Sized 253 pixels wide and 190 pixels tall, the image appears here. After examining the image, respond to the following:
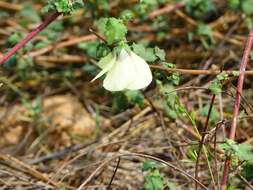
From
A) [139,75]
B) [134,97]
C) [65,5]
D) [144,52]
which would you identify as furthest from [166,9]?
[139,75]

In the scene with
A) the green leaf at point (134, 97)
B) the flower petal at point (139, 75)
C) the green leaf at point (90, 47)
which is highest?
the green leaf at point (90, 47)

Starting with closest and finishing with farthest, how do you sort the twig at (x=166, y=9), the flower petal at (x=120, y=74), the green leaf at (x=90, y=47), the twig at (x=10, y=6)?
1. the flower petal at (x=120, y=74)
2. the green leaf at (x=90, y=47)
3. the twig at (x=166, y=9)
4. the twig at (x=10, y=6)

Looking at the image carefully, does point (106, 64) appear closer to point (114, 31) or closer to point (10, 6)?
point (114, 31)

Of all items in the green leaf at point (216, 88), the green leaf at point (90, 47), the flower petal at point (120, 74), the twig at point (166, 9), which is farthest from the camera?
the twig at point (166, 9)

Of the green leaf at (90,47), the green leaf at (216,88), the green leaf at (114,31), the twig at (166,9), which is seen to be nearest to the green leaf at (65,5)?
the green leaf at (114,31)

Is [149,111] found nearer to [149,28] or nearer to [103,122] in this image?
[103,122]

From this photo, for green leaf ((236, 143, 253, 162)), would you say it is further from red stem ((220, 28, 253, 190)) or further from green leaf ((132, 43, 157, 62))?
green leaf ((132, 43, 157, 62))

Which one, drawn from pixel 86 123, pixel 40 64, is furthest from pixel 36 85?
pixel 86 123

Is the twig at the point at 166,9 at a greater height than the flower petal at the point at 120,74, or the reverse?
the twig at the point at 166,9

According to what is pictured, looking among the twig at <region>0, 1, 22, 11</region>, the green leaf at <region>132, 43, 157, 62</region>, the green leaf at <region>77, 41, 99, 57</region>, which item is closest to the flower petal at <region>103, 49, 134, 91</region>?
the green leaf at <region>132, 43, 157, 62</region>

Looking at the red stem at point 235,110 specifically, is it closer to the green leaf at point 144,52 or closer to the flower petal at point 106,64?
the green leaf at point 144,52
